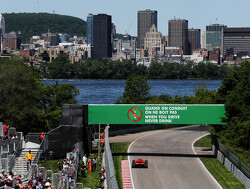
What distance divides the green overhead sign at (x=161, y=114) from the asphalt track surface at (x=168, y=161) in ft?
12.0

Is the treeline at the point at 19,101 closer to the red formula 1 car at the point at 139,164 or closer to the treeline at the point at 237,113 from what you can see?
the red formula 1 car at the point at 139,164

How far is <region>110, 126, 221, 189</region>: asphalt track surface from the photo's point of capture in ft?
138

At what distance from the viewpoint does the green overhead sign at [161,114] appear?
2098 inches

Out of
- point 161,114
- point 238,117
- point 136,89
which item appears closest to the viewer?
point 238,117

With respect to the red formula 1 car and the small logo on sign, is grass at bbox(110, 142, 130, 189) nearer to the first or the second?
the red formula 1 car

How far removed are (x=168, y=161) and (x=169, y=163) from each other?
113 cm

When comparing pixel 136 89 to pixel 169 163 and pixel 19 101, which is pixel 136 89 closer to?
pixel 19 101

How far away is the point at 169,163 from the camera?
5088 cm

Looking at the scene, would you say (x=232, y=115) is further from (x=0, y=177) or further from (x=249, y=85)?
(x=0, y=177)

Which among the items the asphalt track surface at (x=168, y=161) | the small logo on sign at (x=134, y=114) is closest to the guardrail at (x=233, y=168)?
the asphalt track surface at (x=168, y=161)

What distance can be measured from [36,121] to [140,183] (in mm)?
28298

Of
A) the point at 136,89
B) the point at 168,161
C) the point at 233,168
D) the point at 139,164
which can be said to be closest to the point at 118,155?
the point at 168,161

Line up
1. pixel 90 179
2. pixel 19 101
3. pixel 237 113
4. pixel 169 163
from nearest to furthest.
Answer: pixel 90 179, pixel 169 163, pixel 237 113, pixel 19 101

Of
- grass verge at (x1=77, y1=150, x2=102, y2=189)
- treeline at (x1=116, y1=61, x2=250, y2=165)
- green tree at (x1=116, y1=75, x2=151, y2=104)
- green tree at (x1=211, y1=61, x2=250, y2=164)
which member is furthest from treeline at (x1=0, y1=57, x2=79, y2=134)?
green tree at (x1=116, y1=75, x2=151, y2=104)
